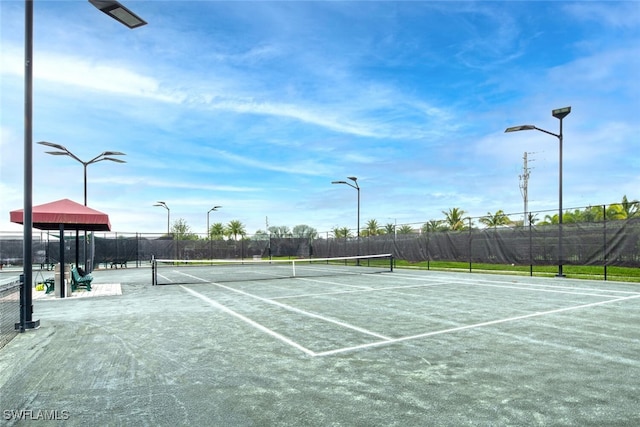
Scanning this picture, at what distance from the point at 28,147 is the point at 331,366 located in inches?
280

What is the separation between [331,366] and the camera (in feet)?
17.0

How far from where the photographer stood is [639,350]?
19.2 feet

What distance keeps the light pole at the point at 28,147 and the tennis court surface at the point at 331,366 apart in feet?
2.31

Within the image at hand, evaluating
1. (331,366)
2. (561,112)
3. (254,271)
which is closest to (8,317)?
(331,366)

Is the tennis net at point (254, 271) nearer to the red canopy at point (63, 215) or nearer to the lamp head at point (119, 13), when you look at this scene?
the red canopy at point (63, 215)

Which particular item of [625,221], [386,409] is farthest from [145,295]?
[625,221]

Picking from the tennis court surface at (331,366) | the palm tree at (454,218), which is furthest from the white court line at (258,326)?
the palm tree at (454,218)

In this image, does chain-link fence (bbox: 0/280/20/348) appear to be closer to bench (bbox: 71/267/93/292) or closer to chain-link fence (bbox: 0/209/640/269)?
bench (bbox: 71/267/93/292)

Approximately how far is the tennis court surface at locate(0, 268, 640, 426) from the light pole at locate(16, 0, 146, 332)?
70 centimetres

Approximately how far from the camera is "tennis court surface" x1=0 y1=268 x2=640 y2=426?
12.4ft

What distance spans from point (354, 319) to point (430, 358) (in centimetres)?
308

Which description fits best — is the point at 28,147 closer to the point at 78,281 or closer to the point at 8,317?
the point at 8,317

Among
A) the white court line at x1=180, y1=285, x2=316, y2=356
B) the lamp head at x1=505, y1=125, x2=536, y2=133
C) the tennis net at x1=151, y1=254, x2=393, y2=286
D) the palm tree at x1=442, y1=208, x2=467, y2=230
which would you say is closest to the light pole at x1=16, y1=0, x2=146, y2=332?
the white court line at x1=180, y1=285, x2=316, y2=356

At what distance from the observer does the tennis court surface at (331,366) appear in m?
3.78
